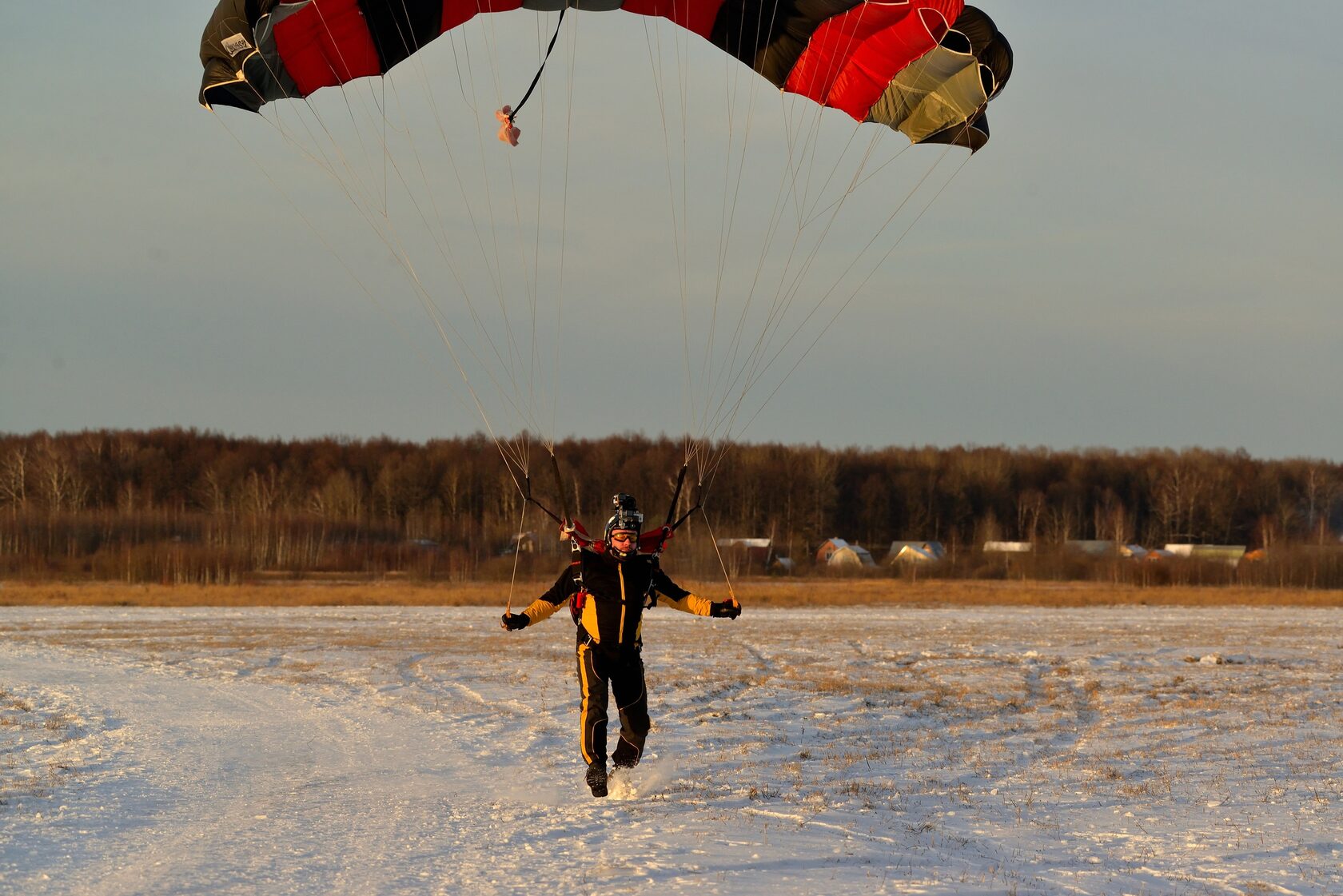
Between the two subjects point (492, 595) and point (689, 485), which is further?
point (689, 485)

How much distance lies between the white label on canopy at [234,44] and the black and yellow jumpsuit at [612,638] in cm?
488

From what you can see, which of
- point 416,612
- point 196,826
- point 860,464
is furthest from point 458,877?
point 860,464

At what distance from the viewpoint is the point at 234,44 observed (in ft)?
31.0

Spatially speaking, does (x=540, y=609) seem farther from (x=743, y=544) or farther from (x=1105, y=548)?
(x=1105, y=548)

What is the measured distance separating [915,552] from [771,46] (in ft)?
194

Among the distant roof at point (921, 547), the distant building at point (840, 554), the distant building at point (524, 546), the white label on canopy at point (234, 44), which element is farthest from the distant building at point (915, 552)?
the white label on canopy at point (234, 44)

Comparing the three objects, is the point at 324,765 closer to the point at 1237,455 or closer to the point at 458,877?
the point at 458,877

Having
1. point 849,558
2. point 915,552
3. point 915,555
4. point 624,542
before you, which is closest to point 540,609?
point 624,542

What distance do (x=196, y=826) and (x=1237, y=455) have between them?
353ft

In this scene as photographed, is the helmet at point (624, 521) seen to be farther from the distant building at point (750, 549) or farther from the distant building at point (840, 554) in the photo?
the distant building at point (840, 554)

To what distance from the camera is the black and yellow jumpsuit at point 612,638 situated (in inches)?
295

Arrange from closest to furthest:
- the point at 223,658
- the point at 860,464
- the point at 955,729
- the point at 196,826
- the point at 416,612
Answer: the point at 196,826, the point at 955,729, the point at 223,658, the point at 416,612, the point at 860,464

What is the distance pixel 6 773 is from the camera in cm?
806

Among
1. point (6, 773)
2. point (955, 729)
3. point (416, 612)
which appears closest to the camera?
point (6, 773)
